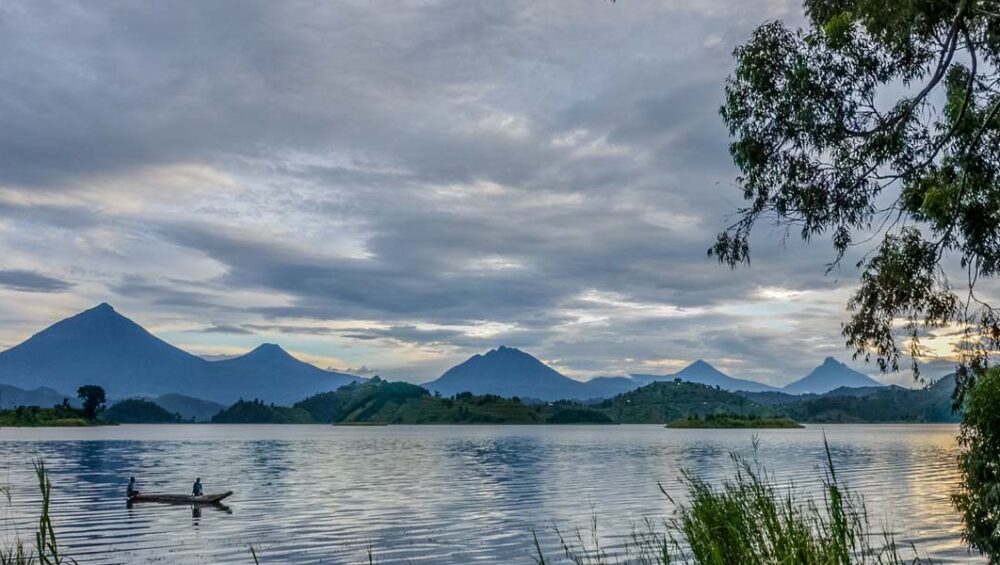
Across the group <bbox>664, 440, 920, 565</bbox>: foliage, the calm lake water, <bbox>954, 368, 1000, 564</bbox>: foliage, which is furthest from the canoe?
<bbox>664, 440, 920, 565</bbox>: foliage

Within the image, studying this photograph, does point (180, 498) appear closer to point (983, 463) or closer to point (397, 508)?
point (397, 508)

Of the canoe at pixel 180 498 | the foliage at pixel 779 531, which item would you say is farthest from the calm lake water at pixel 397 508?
the foliage at pixel 779 531

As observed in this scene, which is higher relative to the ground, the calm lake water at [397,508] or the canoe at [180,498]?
the canoe at [180,498]

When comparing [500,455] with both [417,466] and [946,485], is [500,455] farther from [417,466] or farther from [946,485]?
[946,485]

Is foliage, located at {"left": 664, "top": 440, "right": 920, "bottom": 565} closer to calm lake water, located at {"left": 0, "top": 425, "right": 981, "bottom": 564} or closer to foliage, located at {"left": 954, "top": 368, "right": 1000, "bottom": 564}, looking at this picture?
calm lake water, located at {"left": 0, "top": 425, "right": 981, "bottom": 564}

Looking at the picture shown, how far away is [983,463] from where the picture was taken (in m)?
17.4

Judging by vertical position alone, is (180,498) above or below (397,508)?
above

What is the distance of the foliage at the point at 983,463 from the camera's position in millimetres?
16641

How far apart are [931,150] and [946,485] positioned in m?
48.9

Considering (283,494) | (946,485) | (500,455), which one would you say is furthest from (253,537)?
(500,455)

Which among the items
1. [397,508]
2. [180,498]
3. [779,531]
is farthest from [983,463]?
[180,498]

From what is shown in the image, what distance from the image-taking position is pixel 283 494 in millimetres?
57281

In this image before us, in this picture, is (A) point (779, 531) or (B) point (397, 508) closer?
(A) point (779, 531)

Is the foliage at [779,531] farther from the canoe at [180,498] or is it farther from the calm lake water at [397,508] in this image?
the canoe at [180,498]
